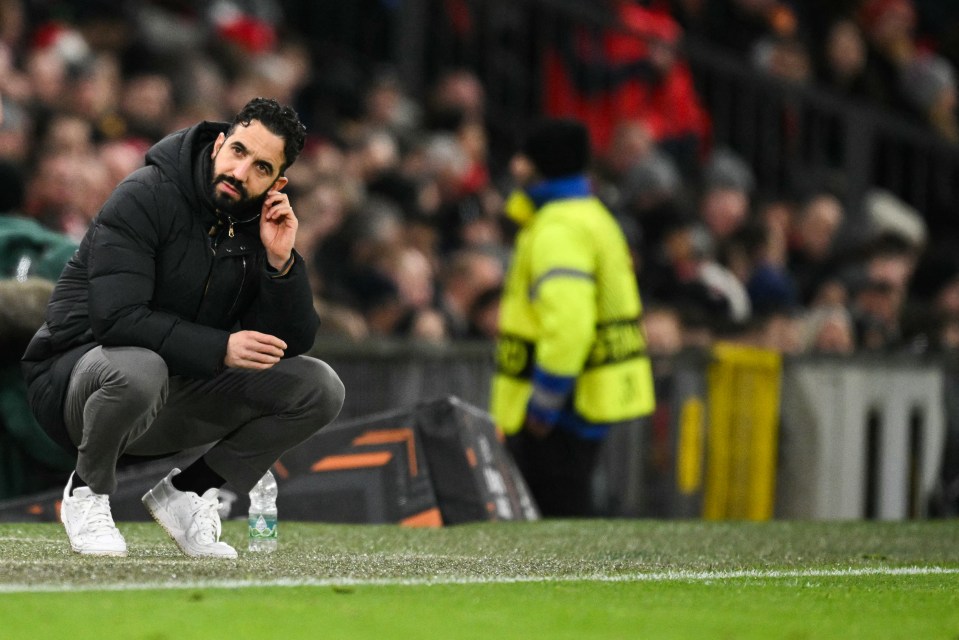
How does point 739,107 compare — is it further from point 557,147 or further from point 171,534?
point 171,534

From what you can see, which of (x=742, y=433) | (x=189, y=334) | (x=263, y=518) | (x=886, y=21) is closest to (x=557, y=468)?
(x=742, y=433)

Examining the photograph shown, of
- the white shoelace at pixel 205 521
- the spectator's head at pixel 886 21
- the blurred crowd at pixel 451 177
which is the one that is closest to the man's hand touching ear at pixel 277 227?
the white shoelace at pixel 205 521

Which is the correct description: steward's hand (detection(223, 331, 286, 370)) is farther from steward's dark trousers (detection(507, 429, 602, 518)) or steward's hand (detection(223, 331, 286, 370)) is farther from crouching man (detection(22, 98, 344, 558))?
steward's dark trousers (detection(507, 429, 602, 518))

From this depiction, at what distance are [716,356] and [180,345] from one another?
5396 mm

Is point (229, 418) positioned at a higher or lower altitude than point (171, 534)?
higher

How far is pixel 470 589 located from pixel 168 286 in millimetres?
1476

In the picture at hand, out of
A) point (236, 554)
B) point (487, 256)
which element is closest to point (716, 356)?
point (487, 256)

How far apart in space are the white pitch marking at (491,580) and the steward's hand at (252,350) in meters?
0.80

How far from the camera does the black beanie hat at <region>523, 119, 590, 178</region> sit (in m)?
9.60

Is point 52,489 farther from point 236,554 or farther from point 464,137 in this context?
point 464,137

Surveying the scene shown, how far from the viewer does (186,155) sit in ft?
20.9

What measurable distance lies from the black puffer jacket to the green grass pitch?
0.66 m

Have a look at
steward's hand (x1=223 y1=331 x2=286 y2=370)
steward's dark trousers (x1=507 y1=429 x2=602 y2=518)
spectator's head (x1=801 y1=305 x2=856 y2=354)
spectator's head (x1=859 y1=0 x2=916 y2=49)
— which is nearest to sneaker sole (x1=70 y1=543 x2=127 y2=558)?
steward's hand (x1=223 y1=331 x2=286 y2=370)

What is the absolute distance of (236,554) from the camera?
258 inches
